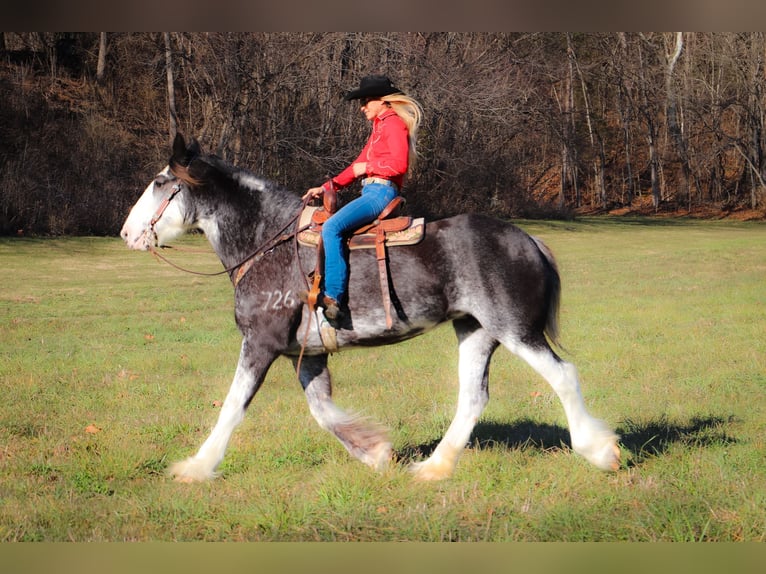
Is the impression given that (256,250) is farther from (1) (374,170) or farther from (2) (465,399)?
(2) (465,399)

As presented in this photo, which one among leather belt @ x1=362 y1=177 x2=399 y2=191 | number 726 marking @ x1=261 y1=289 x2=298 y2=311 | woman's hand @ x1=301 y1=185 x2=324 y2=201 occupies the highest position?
leather belt @ x1=362 y1=177 x2=399 y2=191

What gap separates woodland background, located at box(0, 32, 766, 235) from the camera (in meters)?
20.7

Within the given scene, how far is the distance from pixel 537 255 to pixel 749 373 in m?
3.85

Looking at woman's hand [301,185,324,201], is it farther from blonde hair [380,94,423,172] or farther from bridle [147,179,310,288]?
blonde hair [380,94,423,172]

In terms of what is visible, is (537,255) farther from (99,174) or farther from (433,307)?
(99,174)

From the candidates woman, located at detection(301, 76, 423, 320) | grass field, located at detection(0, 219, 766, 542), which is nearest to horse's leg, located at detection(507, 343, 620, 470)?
grass field, located at detection(0, 219, 766, 542)

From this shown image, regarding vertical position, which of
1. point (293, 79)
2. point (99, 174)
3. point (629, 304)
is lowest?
point (629, 304)

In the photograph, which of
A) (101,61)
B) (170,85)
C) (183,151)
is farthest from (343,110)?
(183,151)

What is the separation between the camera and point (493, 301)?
4848mm

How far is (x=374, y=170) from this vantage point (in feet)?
16.2

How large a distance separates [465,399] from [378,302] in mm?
799

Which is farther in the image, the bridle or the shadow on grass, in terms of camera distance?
the shadow on grass

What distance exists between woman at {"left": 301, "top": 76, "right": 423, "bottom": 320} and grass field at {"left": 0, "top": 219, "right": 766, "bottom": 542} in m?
1.12

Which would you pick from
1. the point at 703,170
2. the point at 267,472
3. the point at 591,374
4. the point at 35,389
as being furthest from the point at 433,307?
the point at 703,170
